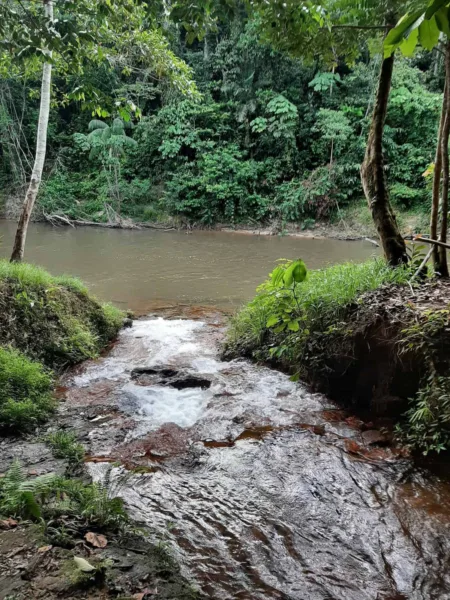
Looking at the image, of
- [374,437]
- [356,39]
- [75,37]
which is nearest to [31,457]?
[374,437]

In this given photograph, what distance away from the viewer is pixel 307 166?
22.6 metres

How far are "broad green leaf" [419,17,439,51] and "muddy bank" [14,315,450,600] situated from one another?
2.67 meters

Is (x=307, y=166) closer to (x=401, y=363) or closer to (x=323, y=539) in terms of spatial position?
(x=401, y=363)

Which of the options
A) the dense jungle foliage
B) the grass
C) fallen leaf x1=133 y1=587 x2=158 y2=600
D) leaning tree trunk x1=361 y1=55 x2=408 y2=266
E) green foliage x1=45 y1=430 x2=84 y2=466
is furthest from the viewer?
the dense jungle foliage

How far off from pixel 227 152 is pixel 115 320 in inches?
665

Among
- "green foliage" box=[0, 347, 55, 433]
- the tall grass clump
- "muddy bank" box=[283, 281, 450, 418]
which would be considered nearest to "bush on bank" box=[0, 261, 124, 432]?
"green foliage" box=[0, 347, 55, 433]

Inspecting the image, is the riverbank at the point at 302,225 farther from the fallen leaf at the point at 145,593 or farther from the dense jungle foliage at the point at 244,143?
the fallen leaf at the point at 145,593

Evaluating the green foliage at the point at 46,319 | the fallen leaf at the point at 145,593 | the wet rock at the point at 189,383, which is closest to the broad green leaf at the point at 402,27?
the fallen leaf at the point at 145,593

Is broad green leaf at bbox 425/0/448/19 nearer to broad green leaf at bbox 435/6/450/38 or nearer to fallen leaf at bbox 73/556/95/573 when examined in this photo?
broad green leaf at bbox 435/6/450/38

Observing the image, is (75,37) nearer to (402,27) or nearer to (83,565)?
(402,27)

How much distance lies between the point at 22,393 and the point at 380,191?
16.3ft

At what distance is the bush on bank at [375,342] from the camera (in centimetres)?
395

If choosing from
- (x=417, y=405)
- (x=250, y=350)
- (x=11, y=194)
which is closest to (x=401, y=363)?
(x=417, y=405)

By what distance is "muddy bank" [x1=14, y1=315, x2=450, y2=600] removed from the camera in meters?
2.57
